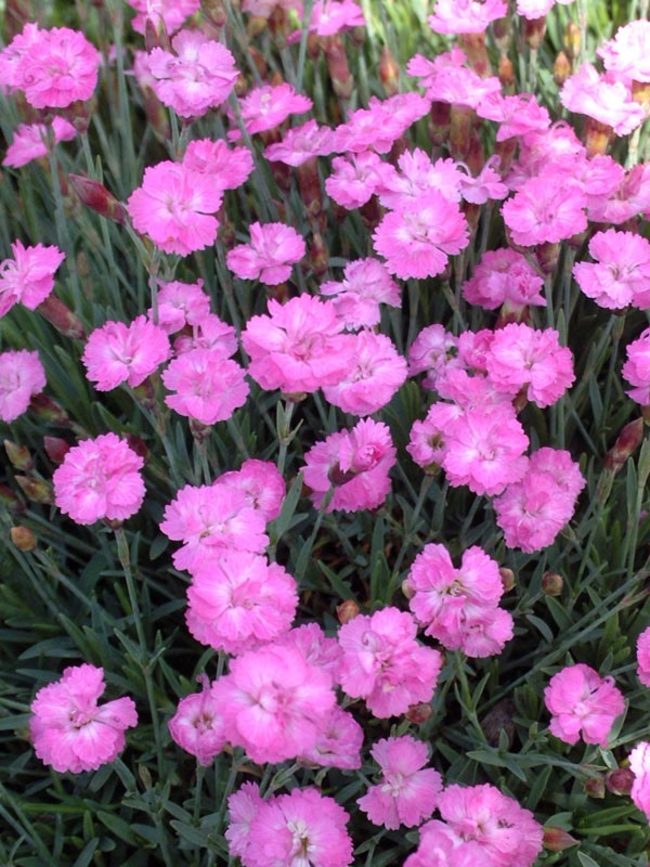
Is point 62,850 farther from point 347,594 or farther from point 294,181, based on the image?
point 294,181

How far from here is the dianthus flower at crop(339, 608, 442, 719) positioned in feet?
3.30

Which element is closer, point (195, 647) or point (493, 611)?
point (493, 611)

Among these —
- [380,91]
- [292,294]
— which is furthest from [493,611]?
[380,91]

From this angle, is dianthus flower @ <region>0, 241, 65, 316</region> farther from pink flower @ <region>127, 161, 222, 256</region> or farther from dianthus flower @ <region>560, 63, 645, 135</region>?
dianthus flower @ <region>560, 63, 645, 135</region>

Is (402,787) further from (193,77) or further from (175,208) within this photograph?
(193,77)

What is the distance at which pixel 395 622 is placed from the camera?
1.04m

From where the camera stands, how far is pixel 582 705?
1.20 m

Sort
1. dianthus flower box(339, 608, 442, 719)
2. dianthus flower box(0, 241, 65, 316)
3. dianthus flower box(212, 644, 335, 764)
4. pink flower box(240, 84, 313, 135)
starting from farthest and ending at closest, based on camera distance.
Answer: pink flower box(240, 84, 313, 135) → dianthus flower box(0, 241, 65, 316) → dianthus flower box(339, 608, 442, 719) → dianthus flower box(212, 644, 335, 764)

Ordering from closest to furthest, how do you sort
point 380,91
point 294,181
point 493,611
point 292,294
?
point 493,611, point 292,294, point 294,181, point 380,91

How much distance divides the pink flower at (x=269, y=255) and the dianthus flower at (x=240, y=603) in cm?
60

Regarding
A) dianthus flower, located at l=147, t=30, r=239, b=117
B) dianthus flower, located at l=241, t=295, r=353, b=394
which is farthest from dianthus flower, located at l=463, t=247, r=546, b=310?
dianthus flower, located at l=147, t=30, r=239, b=117

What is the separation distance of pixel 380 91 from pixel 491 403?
107 centimetres

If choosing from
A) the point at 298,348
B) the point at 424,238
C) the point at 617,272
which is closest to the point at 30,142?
the point at 424,238

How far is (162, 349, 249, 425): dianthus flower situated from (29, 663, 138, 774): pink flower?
0.33 metres
